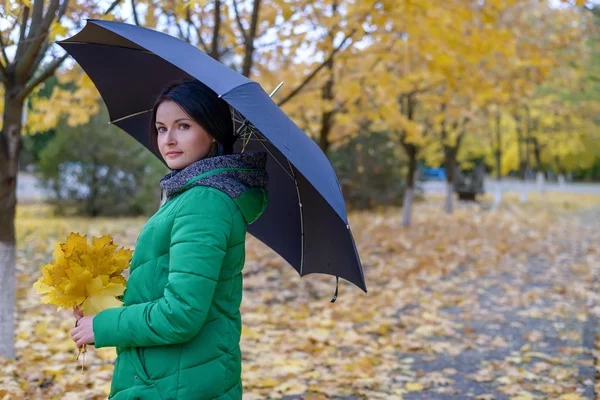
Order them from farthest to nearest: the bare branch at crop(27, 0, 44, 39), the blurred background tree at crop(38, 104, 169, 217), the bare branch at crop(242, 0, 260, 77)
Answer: the blurred background tree at crop(38, 104, 169, 217), the bare branch at crop(242, 0, 260, 77), the bare branch at crop(27, 0, 44, 39)

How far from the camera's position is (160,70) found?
8.07 ft

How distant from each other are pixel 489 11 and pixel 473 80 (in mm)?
1374

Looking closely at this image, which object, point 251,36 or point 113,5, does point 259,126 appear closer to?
point 113,5

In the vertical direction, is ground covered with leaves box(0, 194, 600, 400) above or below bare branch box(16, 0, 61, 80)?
below

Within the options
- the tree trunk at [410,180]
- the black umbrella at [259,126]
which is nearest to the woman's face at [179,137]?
the black umbrella at [259,126]

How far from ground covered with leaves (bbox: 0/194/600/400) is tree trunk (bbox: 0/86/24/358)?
29cm

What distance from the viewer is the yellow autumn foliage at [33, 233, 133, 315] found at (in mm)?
1822

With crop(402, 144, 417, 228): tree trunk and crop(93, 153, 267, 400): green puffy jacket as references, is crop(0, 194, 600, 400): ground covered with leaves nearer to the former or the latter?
crop(93, 153, 267, 400): green puffy jacket

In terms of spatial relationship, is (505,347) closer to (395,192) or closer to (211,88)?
(211,88)

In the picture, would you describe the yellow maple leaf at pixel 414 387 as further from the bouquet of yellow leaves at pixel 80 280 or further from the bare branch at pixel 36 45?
the bare branch at pixel 36 45

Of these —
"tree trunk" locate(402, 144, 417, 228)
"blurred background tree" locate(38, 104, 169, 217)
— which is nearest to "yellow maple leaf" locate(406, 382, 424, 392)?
"tree trunk" locate(402, 144, 417, 228)

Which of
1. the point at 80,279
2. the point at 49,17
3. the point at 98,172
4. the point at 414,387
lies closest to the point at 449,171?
the point at 98,172

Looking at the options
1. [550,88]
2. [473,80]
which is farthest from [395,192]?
[473,80]

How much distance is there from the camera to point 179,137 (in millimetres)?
1783
